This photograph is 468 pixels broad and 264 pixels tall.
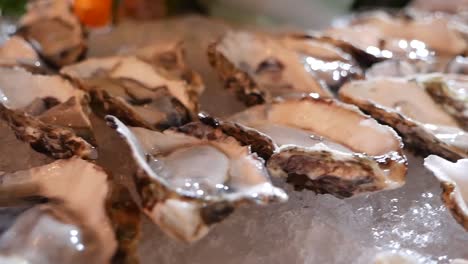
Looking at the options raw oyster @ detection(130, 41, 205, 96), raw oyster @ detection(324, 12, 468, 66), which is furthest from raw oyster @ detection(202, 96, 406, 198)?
raw oyster @ detection(324, 12, 468, 66)

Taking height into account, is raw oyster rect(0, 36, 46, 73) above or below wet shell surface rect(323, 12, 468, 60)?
above

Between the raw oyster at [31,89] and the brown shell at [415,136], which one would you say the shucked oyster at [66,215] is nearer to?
the raw oyster at [31,89]

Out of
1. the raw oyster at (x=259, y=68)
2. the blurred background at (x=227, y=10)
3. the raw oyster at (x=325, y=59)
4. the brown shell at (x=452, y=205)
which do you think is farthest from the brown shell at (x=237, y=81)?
the blurred background at (x=227, y=10)

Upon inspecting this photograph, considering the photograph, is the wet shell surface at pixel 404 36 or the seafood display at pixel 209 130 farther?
the wet shell surface at pixel 404 36

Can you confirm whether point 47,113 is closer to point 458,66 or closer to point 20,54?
point 20,54

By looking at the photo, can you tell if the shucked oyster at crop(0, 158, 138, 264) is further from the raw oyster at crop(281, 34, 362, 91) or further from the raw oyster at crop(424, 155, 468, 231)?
the raw oyster at crop(281, 34, 362, 91)
